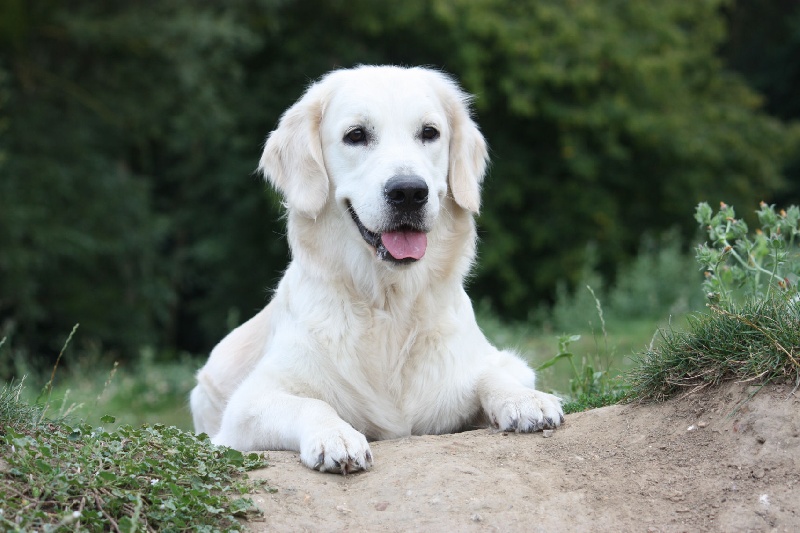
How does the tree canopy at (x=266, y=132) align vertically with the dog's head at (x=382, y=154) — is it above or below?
below

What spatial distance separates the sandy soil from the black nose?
3.40 feet

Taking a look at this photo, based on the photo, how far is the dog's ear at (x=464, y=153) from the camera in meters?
4.77

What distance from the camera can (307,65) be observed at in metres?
18.7

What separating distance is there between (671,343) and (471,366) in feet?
3.24

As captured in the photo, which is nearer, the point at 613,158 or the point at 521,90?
the point at 521,90

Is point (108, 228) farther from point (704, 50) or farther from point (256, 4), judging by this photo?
point (704, 50)

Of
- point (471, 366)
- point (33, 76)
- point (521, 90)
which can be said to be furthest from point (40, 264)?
point (471, 366)

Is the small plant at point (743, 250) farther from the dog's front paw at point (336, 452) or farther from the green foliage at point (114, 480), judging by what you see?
the green foliage at point (114, 480)

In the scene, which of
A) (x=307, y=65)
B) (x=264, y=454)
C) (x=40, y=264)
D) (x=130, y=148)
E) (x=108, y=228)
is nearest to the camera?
(x=264, y=454)

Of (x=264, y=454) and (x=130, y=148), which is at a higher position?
(x=264, y=454)

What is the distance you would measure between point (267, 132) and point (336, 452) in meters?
15.4

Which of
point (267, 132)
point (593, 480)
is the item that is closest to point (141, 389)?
point (593, 480)

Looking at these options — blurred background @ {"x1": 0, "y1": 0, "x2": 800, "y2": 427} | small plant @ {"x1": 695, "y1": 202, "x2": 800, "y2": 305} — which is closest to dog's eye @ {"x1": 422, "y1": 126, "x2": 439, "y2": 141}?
small plant @ {"x1": 695, "y1": 202, "x2": 800, "y2": 305}

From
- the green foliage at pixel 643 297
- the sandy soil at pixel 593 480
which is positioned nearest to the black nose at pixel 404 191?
the sandy soil at pixel 593 480
